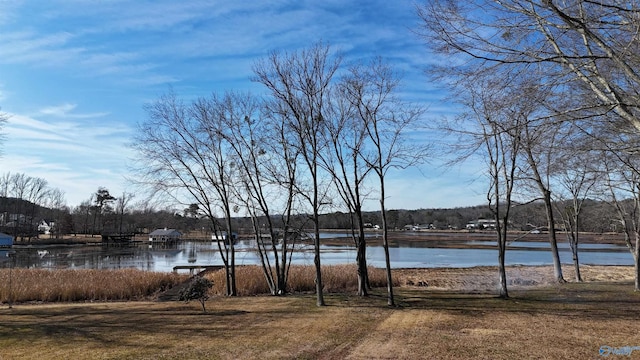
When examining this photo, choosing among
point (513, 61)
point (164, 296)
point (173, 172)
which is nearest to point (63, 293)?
point (164, 296)

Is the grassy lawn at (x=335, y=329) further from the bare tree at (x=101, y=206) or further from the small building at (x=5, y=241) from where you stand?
the bare tree at (x=101, y=206)

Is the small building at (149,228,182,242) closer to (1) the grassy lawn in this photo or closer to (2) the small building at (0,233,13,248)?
(2) the small building at (0,233,13,248)

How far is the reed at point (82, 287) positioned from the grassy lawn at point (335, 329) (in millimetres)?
4924

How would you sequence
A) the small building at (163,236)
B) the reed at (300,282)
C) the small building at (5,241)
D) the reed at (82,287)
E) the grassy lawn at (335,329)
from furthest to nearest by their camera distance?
the small building at (163,236)
the small building at (5,241)
the reed at (300,282)
the reed at (82,287)
the grassy lawn at (335,329)

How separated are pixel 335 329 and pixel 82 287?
13.1 m

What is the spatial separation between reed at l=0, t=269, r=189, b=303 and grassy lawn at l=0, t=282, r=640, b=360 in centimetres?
492

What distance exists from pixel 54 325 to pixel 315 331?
237 inches

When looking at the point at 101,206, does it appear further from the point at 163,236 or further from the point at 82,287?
the point at 82,287

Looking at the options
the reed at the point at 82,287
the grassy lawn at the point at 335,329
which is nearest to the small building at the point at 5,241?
the reed at the point at 82,287

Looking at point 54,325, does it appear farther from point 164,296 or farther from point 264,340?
point 164,296

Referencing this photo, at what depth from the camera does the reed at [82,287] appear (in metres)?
17.2

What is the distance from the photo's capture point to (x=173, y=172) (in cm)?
1770

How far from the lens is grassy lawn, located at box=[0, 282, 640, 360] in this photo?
7.64m

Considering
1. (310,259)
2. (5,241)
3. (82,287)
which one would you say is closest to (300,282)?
(82,287)
